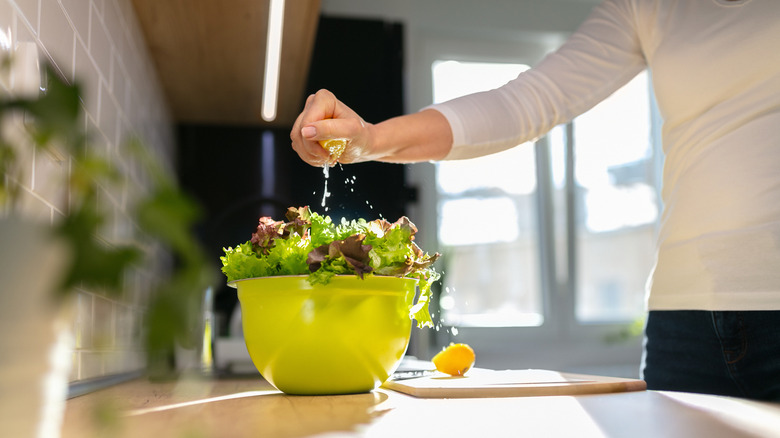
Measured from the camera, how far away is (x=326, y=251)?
2.60 feet

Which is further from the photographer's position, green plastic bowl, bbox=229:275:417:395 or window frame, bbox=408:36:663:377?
window frame, bbox=408:36:663:377

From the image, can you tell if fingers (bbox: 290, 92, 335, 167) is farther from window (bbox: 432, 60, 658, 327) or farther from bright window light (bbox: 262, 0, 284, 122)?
window (bbox: 432, 60, 658, 327)

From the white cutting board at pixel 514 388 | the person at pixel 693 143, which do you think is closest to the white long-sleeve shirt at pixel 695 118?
the person at pixel 693 143

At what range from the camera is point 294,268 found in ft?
2.67

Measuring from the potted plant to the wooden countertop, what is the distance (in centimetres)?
16

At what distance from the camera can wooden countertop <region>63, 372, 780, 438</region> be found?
0.51m

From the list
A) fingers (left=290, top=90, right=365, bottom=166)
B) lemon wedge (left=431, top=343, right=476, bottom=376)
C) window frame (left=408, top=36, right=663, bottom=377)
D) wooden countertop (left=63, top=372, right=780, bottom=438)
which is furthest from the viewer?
window frame (left=408, top=36, right=663, bottom=377)

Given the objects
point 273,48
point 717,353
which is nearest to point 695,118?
point 717,353

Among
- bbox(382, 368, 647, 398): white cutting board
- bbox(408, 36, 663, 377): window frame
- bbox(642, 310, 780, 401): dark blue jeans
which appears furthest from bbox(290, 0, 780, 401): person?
bbox(408, 36, 663, 377): window frame

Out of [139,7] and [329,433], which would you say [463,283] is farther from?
[329,433]

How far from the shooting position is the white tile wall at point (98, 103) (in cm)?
73

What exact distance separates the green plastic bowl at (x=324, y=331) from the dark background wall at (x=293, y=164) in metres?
1.41

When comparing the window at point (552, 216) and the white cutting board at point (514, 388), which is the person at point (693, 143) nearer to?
the white cutting board at point (514, 388)

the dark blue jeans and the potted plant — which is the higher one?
the potted plant
